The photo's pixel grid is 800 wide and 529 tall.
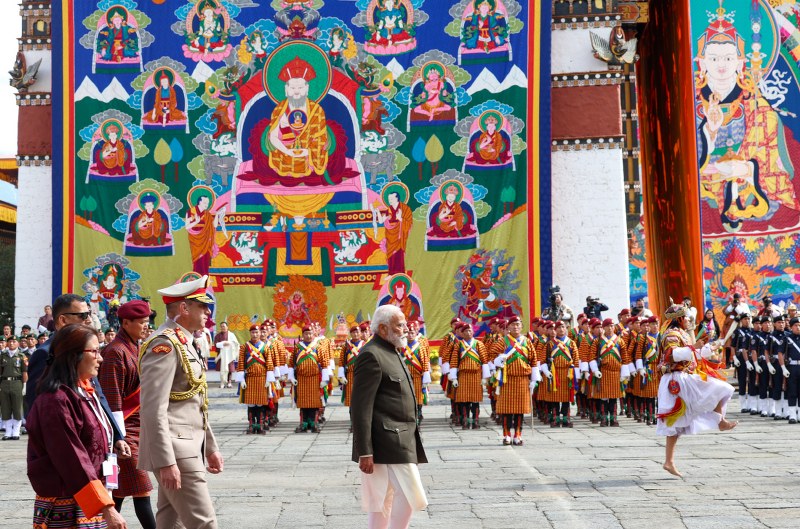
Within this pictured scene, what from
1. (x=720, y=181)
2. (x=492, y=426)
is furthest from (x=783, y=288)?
(x=492, y=426)

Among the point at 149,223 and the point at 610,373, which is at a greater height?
the point at 149,223

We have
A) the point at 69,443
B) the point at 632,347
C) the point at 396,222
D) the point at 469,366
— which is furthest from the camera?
the point at 396,222

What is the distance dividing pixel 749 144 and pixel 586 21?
13.7 ft

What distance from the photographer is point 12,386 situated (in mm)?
14984

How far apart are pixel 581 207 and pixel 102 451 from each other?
60.3ft

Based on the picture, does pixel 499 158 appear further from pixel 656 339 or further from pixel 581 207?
pixel 656 339

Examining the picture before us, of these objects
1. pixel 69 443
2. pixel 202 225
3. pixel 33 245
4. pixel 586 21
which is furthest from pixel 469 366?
pixel 33 245

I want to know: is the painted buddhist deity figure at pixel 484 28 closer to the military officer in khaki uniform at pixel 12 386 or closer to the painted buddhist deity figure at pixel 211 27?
the painted buddhist deity figure at pixel 211 27

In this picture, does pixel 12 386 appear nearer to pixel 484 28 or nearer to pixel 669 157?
pixel 484 28

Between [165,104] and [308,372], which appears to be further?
[165,104]

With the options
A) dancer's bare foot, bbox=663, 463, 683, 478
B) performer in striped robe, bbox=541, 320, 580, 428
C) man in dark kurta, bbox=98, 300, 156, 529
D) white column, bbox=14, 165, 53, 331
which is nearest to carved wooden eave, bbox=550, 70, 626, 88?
performer in striped robe, bbox=541, 320, 580, 428

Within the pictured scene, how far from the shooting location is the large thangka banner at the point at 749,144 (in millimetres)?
22625

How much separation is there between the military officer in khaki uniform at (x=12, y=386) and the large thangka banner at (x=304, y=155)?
593 centimetres

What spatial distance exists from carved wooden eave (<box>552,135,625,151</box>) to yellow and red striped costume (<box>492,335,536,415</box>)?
9773 mm
